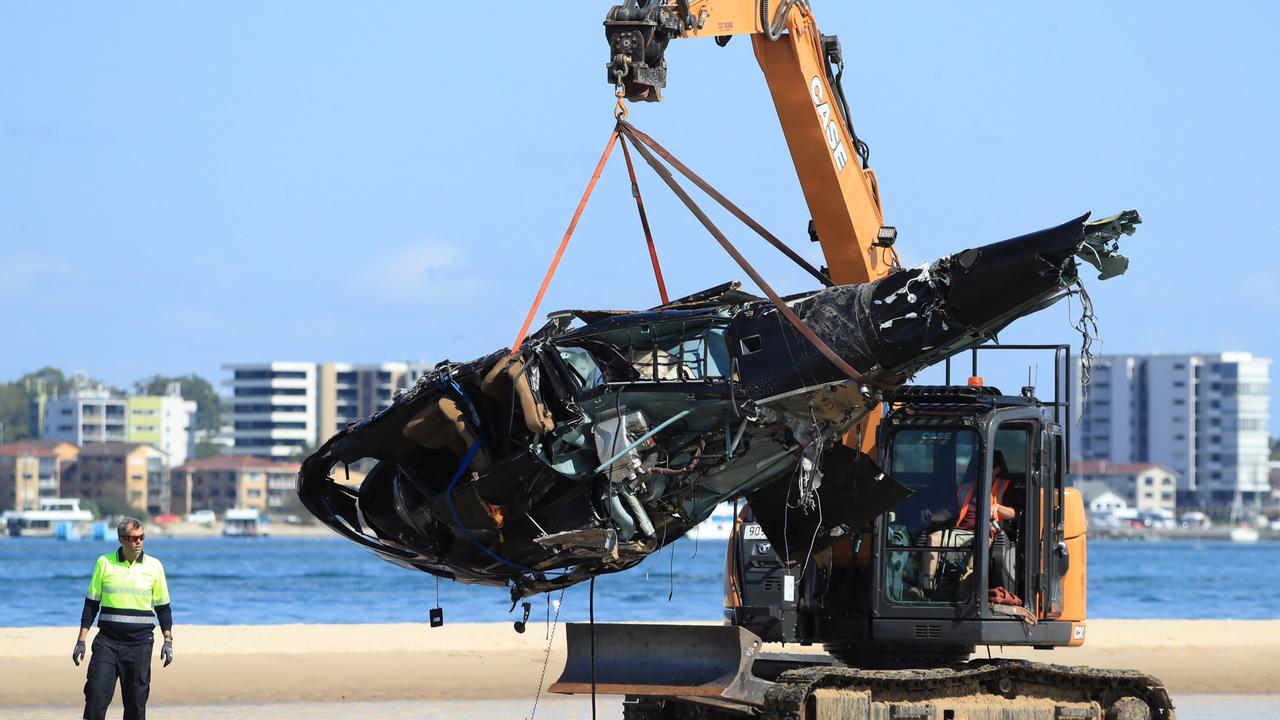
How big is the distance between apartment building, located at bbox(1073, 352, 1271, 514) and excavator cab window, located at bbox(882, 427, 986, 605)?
168m

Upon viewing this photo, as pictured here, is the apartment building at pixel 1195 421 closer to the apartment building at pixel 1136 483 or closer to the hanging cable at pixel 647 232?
the apartment building at pixel 1136 483

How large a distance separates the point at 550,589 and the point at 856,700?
7.47ft

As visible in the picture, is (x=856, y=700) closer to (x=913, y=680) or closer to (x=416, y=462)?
(x=913, y=680)

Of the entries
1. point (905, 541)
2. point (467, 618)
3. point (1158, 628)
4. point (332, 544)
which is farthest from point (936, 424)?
point (332, 544)

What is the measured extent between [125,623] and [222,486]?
157 metres

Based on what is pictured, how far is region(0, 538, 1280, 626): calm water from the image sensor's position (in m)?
45.7

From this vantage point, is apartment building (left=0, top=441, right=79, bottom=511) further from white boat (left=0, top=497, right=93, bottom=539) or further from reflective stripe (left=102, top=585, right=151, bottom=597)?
reflective stripe (left=102, top=585, right=151, bottom=597)

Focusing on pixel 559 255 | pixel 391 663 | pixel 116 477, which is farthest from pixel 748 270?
pixel 116 477

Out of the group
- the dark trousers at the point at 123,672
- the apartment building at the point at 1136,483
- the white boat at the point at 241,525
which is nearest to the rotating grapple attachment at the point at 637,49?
the dark trousers at the point at 123,672

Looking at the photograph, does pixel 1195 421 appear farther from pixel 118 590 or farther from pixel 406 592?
pixel 118 590

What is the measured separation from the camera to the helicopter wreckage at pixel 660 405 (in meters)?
12.2

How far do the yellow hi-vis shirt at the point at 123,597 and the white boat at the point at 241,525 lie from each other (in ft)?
455

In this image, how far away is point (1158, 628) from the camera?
109 feet

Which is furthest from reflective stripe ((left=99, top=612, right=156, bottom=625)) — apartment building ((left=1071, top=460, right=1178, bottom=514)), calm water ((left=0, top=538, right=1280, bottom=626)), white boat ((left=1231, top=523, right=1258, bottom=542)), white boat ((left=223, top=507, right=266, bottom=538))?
apartment building ((left=1071, top=460, right=1178, bottom=514))
